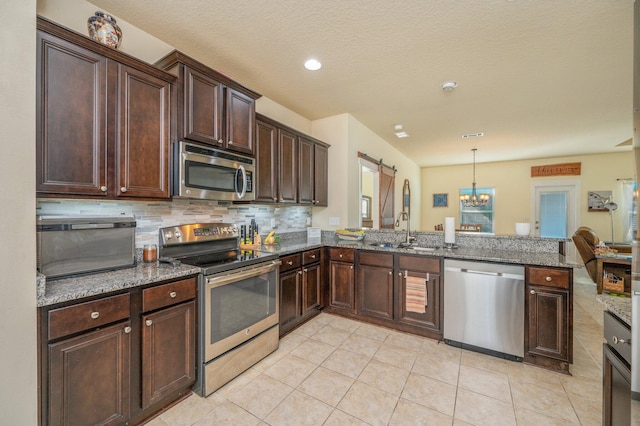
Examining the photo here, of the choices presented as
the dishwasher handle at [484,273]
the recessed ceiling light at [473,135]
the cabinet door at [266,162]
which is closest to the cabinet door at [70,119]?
the cabinet door at [266,162]

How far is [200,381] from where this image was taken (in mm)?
1850

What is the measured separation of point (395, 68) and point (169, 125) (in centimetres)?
210

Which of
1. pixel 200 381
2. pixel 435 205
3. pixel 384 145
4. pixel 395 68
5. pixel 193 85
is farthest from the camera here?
pixel 435 205

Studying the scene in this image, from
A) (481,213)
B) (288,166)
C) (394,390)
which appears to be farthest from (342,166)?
(481,213)

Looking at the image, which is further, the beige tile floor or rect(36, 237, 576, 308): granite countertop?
the beige tile floor

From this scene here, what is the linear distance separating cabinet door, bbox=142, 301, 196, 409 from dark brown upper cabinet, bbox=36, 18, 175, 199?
83 cm

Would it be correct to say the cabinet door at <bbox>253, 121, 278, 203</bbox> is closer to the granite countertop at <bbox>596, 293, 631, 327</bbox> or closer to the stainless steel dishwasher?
the stainless steel dishwasher

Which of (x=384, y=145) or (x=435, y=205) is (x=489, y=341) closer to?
(x=384, y=145)

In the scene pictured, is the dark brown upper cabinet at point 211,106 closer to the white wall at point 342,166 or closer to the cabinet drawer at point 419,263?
the white wall at point 342,166

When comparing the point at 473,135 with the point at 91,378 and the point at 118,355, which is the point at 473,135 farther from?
the point at 91,378

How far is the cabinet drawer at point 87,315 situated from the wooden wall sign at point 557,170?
8.70 metres

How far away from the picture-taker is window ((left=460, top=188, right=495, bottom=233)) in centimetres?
741

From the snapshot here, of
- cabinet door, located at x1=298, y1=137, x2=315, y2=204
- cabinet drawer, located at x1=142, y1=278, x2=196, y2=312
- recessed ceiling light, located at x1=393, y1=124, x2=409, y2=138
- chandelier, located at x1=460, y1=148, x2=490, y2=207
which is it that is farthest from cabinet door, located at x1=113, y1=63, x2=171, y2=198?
chandelier, located at x1=460, y1=148, x2=490, y2=207

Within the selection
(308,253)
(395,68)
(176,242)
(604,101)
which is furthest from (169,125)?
(604,101)
